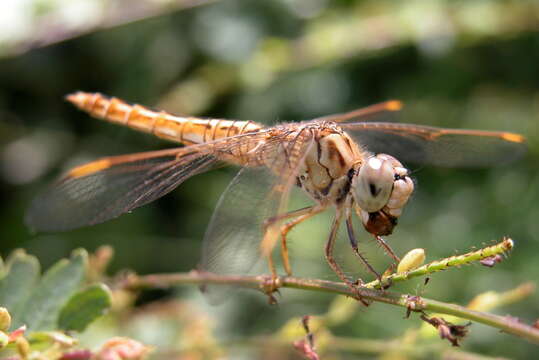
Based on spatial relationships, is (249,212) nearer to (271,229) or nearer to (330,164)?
(271,229)

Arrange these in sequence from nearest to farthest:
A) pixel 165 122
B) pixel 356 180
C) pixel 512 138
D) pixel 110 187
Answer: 1. pixel 356 180
2. pixel 110 187
3. pixel 512 138
4. pixel 165 122

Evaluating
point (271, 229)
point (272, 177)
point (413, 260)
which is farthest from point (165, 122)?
point (413, 260)

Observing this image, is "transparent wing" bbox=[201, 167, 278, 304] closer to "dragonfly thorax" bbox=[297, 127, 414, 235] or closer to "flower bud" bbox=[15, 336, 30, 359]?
"dragonfly thorax" bbox=[297, 127, 414, 235]

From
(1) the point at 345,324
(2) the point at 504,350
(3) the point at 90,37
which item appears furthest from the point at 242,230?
(3) the point at 90,37

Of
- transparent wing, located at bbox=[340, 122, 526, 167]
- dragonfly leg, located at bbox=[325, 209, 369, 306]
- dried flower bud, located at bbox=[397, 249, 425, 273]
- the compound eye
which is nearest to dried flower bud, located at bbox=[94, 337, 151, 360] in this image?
dragonfly leg, located at bbox=[325, 209, 369, 306]

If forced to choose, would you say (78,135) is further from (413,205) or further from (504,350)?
(504,350)

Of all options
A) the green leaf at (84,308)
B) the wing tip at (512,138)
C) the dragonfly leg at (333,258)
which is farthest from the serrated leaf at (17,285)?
the wing tip at (512,138)
